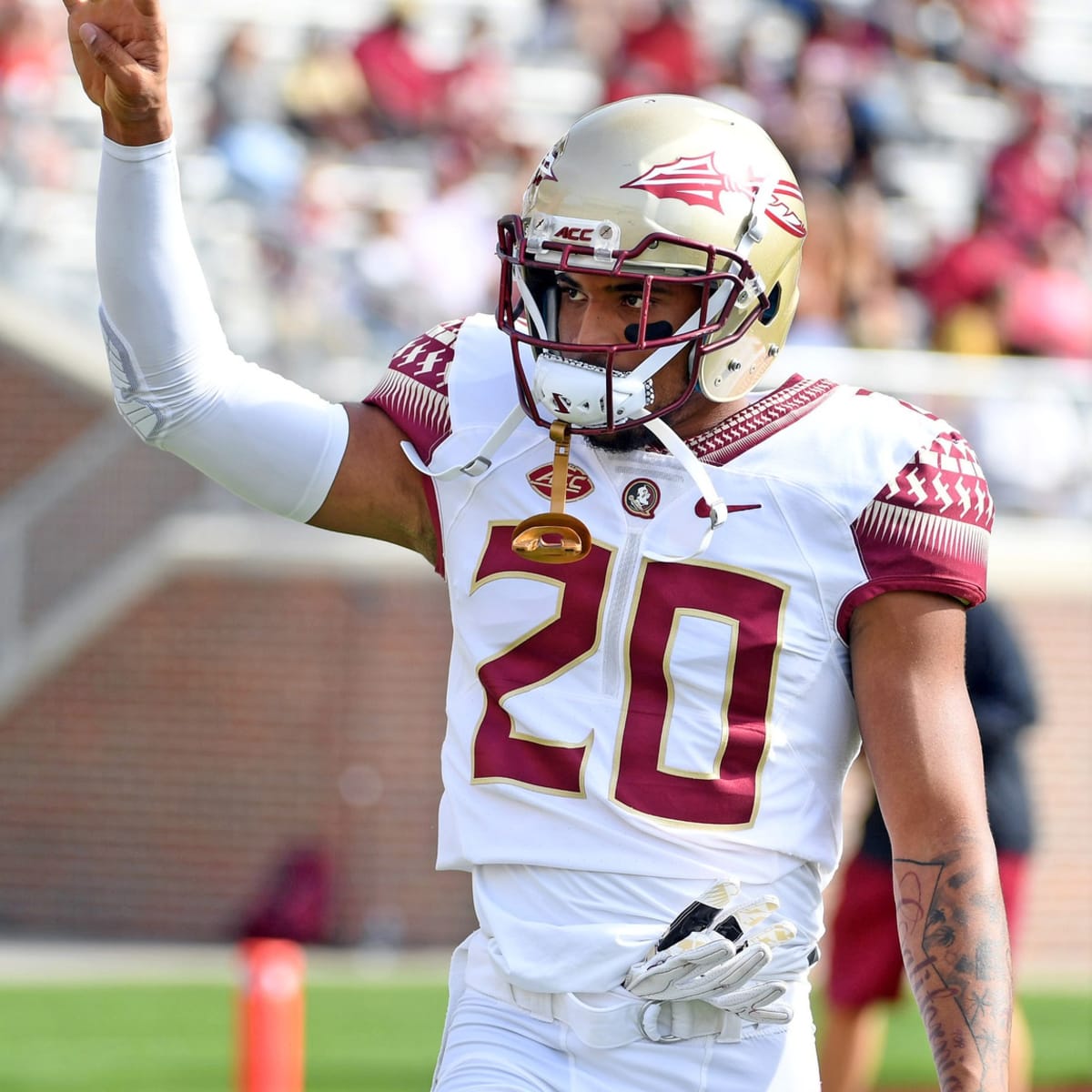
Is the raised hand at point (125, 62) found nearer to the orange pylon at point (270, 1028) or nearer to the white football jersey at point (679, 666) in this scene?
the white football jersey at point (679, 666)

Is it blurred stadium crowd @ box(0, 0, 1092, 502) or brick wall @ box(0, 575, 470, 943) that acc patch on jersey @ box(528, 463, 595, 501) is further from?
brick wall @ box(0, 575, 470, 943)

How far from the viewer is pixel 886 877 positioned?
576 centimetres

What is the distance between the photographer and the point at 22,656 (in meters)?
11.3

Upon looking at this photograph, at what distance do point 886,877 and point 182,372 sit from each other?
3615 millimetres

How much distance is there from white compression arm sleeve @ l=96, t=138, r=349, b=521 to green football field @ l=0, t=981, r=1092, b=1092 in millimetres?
4403

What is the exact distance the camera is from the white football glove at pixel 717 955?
100 inches

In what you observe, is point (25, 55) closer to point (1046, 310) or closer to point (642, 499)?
point (1046, 310)

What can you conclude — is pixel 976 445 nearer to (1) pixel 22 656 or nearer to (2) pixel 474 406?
(1) pixel 22 656

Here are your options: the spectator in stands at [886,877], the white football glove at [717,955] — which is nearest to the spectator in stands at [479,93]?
the spectator in stands at [886,877]

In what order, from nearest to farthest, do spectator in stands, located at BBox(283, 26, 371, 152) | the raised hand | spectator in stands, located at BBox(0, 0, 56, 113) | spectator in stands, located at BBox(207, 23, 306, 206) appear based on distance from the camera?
the raised hand, spectator in stands, located at BBox(207, 23, 306, 206), spectator in stands, located at BBox(0, 0, 56, 113), spectator in stands, located at BBox(283, 26, 371, 152)

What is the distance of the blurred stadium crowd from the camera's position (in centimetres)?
1096

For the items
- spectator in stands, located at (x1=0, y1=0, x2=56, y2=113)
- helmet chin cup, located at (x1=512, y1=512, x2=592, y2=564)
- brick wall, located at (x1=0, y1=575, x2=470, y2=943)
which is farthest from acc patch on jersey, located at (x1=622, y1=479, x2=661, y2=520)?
spectator in stands, located at (x1=0, y1=0, x2=56, y2=113)

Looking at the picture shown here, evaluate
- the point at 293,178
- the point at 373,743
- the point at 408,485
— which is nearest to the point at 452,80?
the point at 293,178

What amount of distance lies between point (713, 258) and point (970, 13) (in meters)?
12.5
